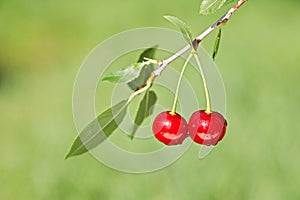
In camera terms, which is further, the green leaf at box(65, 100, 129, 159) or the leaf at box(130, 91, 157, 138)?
the leaf at box(130, 91, 157, 138)

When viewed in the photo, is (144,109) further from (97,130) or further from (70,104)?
(70,104)

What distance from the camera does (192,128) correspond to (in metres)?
0.81

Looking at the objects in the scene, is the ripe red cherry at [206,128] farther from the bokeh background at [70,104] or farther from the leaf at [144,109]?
the bokeh background at [70,104]

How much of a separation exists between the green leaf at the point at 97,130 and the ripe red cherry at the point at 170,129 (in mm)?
53

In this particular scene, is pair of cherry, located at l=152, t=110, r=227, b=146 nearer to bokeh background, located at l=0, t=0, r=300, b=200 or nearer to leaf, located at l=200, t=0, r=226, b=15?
leaf, located at l=200, t=0, r=226, b=15

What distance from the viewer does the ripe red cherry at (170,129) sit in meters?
0.80

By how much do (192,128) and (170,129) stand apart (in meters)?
0.03

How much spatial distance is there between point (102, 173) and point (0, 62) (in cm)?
258

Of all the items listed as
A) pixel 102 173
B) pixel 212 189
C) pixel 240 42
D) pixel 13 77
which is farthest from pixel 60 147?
pixel 240 42

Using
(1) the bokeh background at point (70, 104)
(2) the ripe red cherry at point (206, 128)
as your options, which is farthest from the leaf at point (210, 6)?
(1) the bokeh background at point (70, 104)

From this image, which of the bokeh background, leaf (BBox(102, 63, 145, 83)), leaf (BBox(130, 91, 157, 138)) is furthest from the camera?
the bokeh background

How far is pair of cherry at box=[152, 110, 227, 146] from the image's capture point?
798mm

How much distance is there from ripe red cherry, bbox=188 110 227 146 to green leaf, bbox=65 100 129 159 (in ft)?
0.30

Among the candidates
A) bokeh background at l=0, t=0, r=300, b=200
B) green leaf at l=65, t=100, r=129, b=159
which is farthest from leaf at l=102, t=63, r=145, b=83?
bokeh background at l=0, t=0, r=300, b=200
